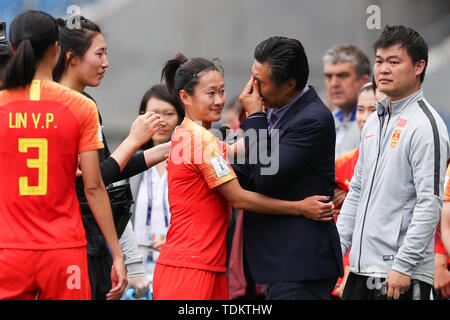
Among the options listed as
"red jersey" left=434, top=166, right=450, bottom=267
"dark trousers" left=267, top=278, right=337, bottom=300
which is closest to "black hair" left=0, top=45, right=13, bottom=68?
"dark trousers" left=267, top=278, right=337, bottom=300

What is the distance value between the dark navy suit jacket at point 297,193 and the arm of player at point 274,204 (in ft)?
0.16

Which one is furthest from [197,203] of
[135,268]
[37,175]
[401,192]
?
[135,268]

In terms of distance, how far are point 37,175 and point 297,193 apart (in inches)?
52.0

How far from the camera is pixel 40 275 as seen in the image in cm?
337

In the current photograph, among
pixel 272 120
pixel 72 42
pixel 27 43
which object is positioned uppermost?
pixel 72 42

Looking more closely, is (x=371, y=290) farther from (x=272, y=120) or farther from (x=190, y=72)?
(x=190, y=72)

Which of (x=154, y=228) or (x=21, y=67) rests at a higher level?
(x=21, y=67)

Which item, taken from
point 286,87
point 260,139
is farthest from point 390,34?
point 260,139

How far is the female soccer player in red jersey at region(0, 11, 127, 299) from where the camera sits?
337 centimetres

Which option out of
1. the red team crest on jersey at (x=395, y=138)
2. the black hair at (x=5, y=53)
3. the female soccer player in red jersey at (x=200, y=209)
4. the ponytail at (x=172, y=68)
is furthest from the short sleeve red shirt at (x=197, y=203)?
the black hair at (x=5, y=53)

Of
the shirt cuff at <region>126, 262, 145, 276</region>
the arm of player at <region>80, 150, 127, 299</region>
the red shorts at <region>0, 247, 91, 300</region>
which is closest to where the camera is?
the red shorts at <region>0, 247, 91, 300</region>

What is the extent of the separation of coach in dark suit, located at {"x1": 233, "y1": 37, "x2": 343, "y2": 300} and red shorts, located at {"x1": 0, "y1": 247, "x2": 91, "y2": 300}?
989mm

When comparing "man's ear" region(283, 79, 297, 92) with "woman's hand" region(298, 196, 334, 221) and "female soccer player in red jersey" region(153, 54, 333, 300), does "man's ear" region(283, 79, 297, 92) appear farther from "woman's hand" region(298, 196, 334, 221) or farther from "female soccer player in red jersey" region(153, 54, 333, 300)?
"woman's hand" region(298, 196, 334, 221)
